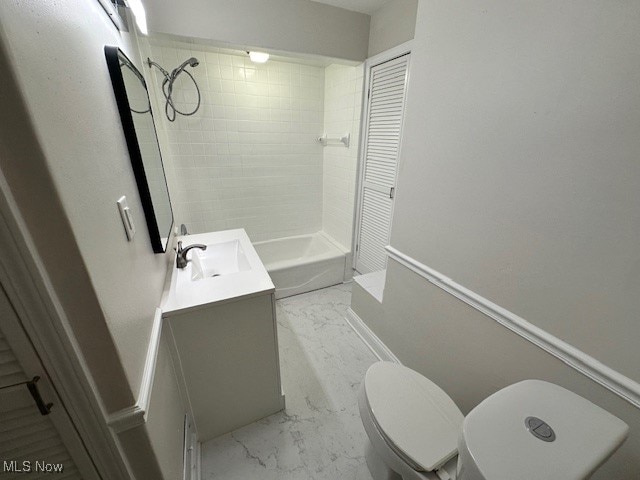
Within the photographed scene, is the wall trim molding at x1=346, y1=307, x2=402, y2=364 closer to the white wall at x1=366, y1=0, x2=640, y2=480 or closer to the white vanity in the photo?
the white wall at x1=366, y1=0, x2=640, y2=480

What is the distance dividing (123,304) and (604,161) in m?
1.30

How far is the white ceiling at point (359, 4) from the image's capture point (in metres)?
1.74

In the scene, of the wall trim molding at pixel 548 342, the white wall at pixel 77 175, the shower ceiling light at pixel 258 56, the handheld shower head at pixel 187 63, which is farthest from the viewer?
the shower ceiling light at pixel 258 56

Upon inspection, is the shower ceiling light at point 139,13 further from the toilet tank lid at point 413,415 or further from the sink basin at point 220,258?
the toilet tank lid at point 413,415

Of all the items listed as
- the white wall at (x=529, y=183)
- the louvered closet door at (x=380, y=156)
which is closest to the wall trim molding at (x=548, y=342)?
the white wall at (x=529, y=183)

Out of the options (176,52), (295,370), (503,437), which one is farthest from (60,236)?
(176,52)

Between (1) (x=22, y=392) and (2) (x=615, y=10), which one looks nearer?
(1) (x=22, y=392)

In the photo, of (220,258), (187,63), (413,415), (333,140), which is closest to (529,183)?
(413,415)

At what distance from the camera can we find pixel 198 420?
1212 millimetres

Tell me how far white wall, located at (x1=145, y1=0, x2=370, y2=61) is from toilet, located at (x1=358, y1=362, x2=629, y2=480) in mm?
2125

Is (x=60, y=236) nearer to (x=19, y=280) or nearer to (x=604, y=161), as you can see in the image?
(x=19, y=280)

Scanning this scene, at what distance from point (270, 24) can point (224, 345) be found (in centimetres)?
198

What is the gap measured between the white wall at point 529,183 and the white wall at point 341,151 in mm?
1121

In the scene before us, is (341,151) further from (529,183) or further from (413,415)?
(413,415)
